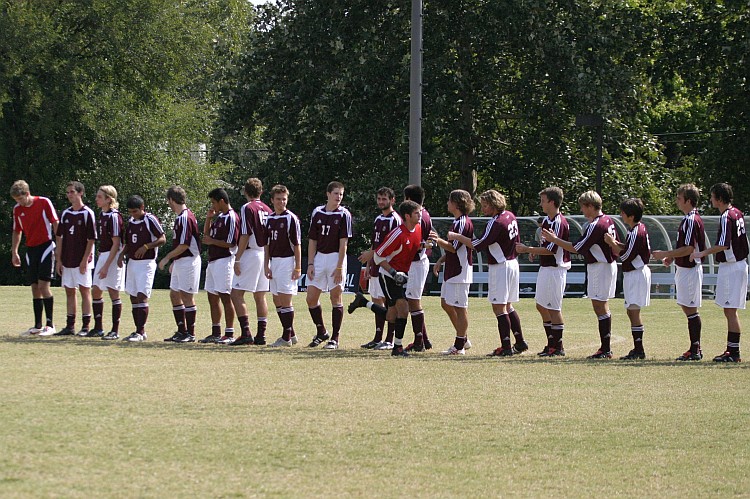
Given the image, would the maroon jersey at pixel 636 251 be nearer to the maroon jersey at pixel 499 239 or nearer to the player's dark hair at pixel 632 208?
the player's dark hair at pixel 632 208

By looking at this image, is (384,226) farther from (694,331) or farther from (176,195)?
(694,331)

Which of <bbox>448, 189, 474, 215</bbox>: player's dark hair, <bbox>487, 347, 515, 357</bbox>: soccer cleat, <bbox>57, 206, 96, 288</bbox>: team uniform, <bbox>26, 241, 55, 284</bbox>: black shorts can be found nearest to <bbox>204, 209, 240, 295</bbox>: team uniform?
<bbox>57, 206, 96, 288</bbox>: team uniform

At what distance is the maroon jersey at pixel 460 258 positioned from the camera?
589 inches

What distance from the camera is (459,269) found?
49.4 feet

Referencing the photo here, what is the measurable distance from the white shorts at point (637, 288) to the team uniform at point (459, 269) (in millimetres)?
1891

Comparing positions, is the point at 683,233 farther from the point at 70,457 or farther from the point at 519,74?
the point at 519,74

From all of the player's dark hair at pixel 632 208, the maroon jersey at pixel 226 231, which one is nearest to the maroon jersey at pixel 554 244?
the player's dark hair at pixel 632 208

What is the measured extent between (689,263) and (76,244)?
317 inches

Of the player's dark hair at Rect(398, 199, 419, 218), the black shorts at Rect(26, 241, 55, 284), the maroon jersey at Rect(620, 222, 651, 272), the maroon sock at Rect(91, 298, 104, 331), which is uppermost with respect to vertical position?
the player's dark hair at Rect(398, 199, 419, 218)

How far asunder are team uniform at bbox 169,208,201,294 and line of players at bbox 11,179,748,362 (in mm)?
19

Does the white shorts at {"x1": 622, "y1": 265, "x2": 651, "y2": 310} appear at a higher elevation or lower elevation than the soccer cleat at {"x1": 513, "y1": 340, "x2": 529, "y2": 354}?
higher

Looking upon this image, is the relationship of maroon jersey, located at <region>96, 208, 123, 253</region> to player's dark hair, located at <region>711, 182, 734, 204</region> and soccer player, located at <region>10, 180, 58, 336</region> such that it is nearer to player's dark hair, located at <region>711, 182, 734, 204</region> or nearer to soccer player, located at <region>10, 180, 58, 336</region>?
soccer player, located at <region>10, 180, 58, 336</region>

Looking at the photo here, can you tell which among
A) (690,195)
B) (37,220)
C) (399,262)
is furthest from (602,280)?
(37,220)

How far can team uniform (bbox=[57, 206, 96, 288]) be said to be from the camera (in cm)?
1653
